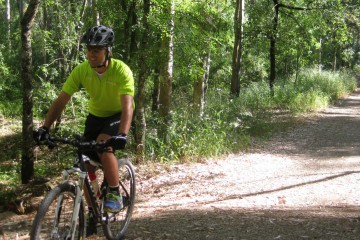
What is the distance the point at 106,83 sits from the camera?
3727 mm

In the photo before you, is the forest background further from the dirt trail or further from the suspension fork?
the suspension fork

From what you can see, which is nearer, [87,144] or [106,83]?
[87,144]

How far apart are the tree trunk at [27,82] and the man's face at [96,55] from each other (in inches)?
146

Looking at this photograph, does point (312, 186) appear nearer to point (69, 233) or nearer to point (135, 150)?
point (135, 150)

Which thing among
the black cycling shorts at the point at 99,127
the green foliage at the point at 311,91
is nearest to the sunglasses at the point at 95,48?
the black cycling shorts at the point at 99,127

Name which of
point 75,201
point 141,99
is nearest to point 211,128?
point 141,99

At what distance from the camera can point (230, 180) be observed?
27.1 feet

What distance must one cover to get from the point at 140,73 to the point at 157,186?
2.66 metres

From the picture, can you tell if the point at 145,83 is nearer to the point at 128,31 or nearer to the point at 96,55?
the point at 128,31

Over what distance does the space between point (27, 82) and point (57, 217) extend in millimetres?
4276

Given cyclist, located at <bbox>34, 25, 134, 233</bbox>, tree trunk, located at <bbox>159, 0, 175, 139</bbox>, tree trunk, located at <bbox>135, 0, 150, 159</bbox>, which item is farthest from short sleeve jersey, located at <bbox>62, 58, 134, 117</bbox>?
tree trunk, located at <bbox>135, 0, 150, 159</bbox>

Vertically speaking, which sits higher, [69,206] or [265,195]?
[69,206]

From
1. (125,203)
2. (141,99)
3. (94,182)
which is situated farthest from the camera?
(141,99)

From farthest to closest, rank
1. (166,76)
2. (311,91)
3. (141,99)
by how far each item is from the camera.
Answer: (311,91) → (166,76) → (141,99)
